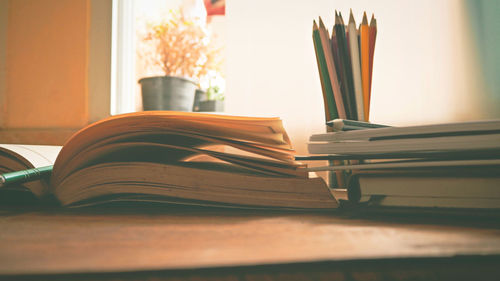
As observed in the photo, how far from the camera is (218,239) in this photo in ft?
0.83

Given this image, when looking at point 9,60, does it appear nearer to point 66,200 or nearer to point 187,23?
point 187,23

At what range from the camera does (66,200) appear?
42cm

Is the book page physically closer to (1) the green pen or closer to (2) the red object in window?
(1) the green pen

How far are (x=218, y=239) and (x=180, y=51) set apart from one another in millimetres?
1017

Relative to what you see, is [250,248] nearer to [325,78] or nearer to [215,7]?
[325,78]

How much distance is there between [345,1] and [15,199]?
92 centimetres

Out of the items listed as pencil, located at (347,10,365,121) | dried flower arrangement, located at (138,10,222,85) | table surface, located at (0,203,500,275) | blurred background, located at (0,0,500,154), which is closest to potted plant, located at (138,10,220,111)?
dried flower arrangement, located at (138,10,222,85)

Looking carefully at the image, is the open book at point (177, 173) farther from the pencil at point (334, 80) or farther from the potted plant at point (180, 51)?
the potted plant at point (180, 51)

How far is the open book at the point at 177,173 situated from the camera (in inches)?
15.2

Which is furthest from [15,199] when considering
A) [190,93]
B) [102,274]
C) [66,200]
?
[190,93]

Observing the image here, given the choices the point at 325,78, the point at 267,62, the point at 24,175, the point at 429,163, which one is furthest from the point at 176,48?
the point at 429,163

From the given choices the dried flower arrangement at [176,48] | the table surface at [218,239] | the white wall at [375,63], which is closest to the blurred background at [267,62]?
the white wall at [375,63]

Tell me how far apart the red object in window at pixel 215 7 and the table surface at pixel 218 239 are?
949 millimetres

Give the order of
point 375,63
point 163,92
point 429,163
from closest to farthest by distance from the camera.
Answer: point 429,163 → point 375,63 → point 163,92
